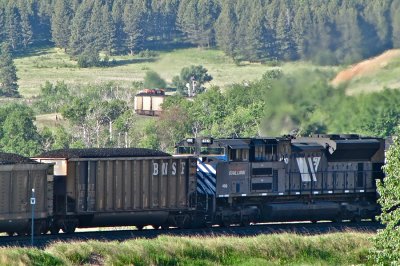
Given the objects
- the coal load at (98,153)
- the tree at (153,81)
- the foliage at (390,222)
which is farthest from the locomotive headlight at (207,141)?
the tree at (153,81)

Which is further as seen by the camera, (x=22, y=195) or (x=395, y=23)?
(x=395, y=23)

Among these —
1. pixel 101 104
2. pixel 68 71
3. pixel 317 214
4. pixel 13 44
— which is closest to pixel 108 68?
pixel 68 71

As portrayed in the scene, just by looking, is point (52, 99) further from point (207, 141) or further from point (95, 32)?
point (207, 141)

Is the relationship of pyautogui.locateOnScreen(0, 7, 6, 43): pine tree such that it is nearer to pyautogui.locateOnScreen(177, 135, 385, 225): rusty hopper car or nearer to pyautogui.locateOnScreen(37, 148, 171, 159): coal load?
pyautogui.locateOnScreen(177, 135, 385, 225): rusty hopper car

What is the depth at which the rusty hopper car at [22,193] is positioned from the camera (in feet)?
129

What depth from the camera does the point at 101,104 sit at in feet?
335

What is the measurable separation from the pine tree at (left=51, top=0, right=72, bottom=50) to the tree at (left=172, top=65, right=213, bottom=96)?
4030 cm

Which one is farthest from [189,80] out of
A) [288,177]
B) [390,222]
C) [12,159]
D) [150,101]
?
[390,222]

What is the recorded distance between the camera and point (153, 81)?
367 ft

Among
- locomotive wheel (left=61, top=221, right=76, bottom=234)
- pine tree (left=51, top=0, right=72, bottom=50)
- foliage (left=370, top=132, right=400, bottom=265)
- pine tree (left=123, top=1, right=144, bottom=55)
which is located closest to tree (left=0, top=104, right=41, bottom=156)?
locomotive wheel (left=61, top=221, right=76, bottom=234)

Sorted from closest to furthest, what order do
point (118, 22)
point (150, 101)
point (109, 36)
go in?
point (150, 101), point (109, 36), point (118, 22)

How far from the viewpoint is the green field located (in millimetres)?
145625

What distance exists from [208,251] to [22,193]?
7144 mm

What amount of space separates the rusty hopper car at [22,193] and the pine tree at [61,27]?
13778cm
